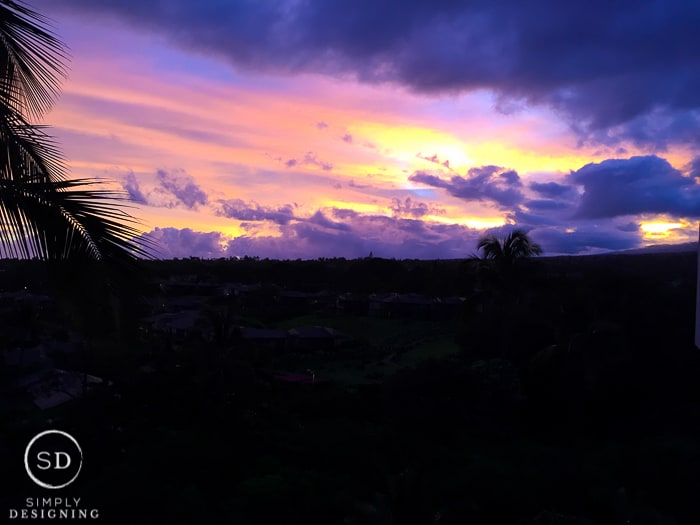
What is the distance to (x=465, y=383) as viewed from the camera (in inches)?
923

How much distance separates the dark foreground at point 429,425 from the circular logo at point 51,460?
0.67 metres

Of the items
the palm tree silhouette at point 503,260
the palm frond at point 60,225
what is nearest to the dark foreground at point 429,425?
the palm tree silhouette at point 503,260

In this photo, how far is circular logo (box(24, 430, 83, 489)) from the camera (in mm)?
11117

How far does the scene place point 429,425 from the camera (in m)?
21.9

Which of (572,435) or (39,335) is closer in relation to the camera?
(572,435)

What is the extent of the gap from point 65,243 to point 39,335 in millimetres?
43096

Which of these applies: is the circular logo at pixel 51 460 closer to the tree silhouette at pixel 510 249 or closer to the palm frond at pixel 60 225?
the palm frond at pixel 60 225

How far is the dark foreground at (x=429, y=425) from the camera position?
15.3m

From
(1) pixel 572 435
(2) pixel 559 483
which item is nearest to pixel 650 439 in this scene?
(1) pixel 572 435

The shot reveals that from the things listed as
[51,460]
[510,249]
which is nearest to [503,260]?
[510,249]

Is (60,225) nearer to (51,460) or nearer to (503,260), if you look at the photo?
(51,460)

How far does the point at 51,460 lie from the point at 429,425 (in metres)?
13.6

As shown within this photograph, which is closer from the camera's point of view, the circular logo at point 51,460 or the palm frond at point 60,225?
the palm frond at point 60,225

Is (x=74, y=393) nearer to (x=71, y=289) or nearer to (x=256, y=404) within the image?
(x=256, y=404)
